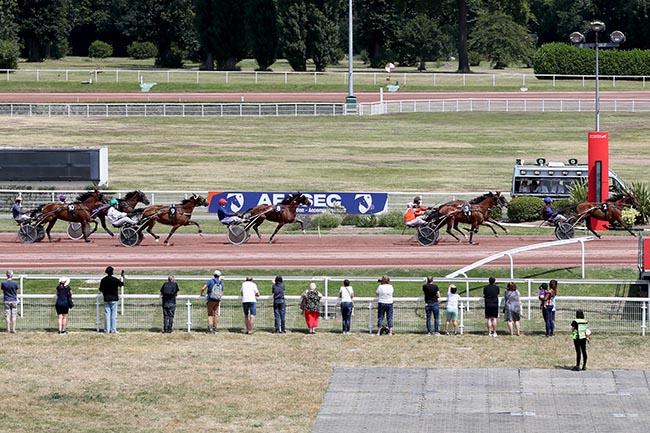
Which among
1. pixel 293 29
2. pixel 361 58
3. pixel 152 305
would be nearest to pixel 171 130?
pixel 293 29

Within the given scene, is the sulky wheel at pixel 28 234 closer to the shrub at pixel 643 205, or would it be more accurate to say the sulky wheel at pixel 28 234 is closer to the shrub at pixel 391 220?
the shrub at pixel 391 220

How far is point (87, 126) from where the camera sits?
2377 inches

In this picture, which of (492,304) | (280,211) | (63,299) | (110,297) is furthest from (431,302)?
(280,211)

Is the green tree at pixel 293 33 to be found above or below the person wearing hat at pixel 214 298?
above

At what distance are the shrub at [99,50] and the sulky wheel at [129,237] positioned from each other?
72.9 meters

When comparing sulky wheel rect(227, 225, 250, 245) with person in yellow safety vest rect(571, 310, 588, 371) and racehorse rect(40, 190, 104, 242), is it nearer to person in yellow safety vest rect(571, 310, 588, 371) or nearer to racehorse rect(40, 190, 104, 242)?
racehorse rect(40, 190, 104, 242)

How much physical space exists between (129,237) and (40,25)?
63497mm

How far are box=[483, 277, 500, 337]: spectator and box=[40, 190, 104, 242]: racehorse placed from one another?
527 inches

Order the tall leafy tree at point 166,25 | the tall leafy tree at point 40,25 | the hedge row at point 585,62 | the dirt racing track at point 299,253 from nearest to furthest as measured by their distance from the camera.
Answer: the dirt racing track at point 299,253 < the hedge row at point 585,62 < the tall leafy tree at point 166,25 < the tall leafy tree at point 40,25

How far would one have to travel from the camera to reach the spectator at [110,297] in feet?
77.8

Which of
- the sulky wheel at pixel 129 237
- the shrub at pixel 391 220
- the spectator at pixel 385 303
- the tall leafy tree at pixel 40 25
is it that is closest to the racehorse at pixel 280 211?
the sulky wheel at pixel 129 237

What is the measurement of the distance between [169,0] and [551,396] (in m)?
77.8

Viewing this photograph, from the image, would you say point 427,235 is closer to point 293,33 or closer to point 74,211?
point 74,211

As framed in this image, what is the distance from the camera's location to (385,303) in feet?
78.1
